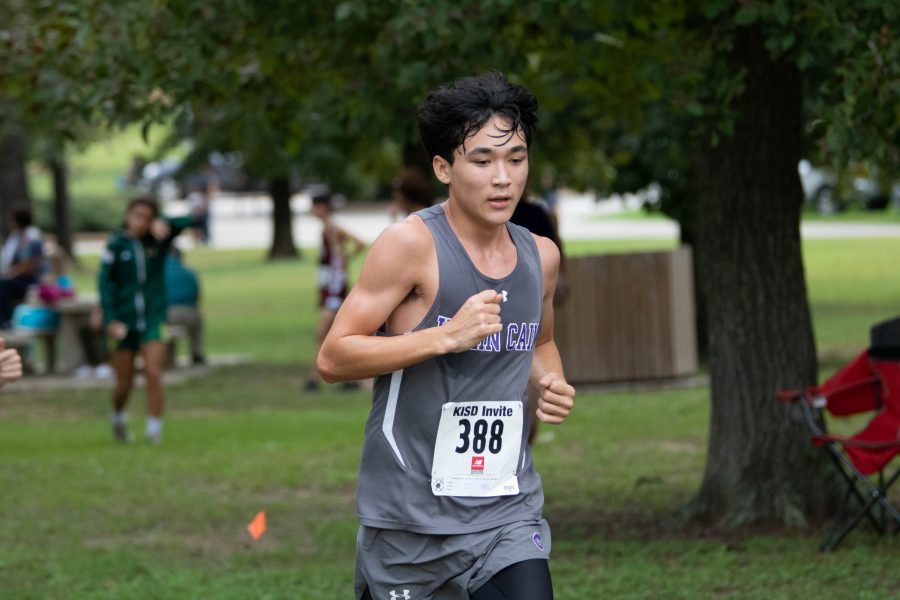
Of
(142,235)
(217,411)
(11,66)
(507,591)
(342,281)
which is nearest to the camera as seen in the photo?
(507,591)

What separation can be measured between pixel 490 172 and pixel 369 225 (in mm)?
46622

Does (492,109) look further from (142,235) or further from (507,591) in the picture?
(142,235)

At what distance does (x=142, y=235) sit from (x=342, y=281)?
4007 millimetres

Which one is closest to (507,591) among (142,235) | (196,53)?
(196,53)

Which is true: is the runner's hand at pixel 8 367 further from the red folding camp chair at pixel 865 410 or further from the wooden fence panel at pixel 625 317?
the wooden fence panel at pixel 625 317

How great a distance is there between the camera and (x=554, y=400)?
4.30 metres

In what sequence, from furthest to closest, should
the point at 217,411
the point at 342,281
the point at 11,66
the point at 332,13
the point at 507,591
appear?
the point at 342,281, the point at 217,411, the point at 11,66, the point at 332,13, the point at 507,591

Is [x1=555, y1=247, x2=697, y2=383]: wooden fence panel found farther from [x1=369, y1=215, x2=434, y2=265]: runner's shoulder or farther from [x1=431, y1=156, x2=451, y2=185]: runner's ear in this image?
[x1=369, y1=215, x2=434, y2=265]: runner's shoulder

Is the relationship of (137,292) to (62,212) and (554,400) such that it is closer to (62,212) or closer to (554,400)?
(554,400)

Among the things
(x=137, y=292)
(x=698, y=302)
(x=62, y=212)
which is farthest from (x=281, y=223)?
(x=137, y=292)

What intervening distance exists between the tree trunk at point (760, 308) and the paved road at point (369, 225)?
23.7 m

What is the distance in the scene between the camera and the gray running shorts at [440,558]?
4.17 metres

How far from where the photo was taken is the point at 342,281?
15.9 m

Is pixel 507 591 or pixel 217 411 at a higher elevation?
pixel 507 591
